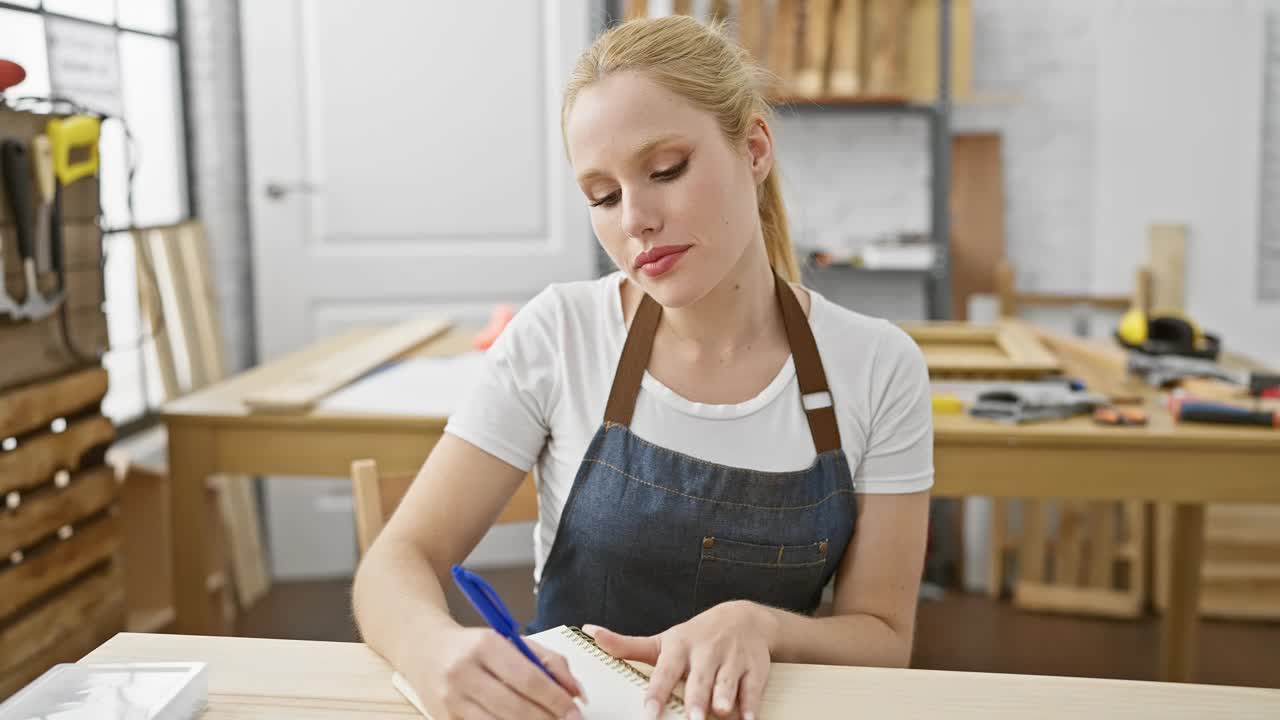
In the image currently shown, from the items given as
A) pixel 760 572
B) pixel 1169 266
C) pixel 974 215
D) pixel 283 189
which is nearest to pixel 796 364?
pixel 760 572

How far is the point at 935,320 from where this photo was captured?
14.0 feet

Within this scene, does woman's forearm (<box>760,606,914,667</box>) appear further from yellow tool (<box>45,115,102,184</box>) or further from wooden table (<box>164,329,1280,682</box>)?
yellow tool (<box>45,115,102,184</box>)

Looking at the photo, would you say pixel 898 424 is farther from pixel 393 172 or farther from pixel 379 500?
pixel 393 172

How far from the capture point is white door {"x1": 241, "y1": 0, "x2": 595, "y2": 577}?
3.54 m

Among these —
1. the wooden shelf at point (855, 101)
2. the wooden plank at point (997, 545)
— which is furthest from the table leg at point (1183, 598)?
the wooden shelf at point (855, 101)

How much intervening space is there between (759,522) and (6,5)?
214cm

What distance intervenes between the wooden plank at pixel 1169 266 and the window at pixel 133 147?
3495 millimetres

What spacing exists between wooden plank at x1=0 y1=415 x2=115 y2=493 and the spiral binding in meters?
1.18

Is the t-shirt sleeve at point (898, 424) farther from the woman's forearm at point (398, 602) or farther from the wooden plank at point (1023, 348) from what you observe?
the wooden plank at point (1023, 348)

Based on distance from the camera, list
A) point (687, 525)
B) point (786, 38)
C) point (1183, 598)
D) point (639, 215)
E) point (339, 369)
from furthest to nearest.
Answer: point (786, 38), point (339, 369), point (1183, 598), point (687, 525), point (639, 215)

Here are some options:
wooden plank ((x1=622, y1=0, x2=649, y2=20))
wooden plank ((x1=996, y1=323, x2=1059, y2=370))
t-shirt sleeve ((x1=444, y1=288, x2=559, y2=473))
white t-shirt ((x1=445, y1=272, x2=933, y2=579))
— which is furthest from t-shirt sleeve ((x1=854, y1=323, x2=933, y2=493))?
wooden plank ((x1=622, y1=0, x2=649, y2=20))

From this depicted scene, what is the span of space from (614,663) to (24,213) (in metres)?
1.32

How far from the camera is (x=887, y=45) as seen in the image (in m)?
4.32

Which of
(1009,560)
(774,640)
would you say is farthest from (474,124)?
(774,640)
